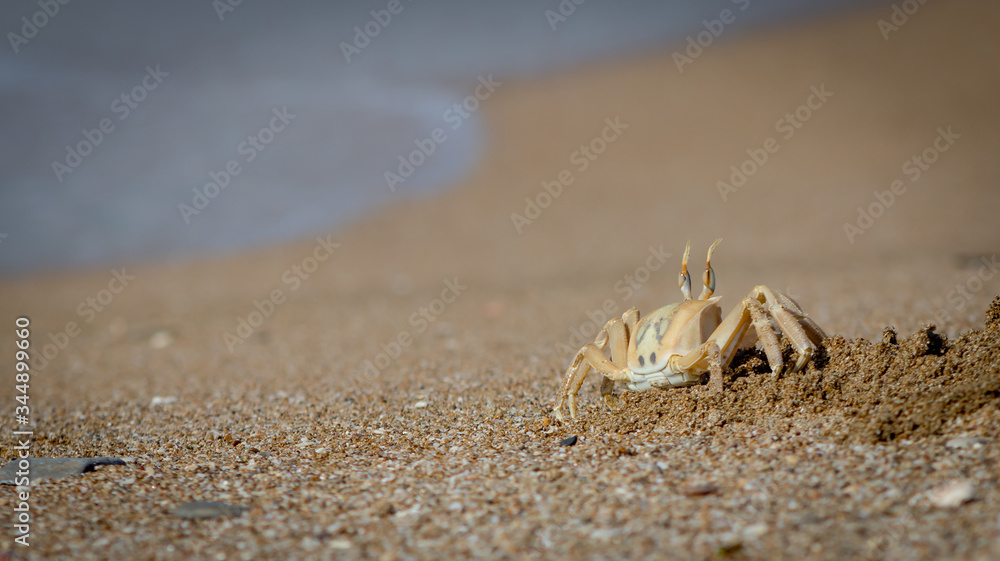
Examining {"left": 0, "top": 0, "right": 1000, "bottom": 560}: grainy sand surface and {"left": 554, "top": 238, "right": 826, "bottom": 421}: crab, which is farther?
{"left": 554, "top": 238, "right": 826, "bottom": 421}: crab

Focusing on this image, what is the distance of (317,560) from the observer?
308cm

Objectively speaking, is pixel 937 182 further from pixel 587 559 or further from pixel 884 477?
pixel 587 559

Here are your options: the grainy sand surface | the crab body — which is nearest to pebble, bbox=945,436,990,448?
the grainy sand surface

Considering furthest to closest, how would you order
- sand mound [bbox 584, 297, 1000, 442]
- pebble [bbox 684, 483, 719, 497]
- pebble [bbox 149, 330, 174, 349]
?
pebble [bbox 149, 330, 174, 349]
sand mound [bbox 584, 297, 1000, 442]
pebble [bbox 684, 483, 719, 497]

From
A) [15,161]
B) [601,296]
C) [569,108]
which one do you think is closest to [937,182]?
[601,296]

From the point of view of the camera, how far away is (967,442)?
348 cm

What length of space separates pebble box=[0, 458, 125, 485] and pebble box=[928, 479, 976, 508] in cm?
395

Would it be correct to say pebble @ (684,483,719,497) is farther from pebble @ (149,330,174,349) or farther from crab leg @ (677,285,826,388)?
pebble @ (149,330,174,349)

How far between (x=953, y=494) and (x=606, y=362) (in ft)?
6.19

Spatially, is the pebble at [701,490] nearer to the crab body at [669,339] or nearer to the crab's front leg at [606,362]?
the crab body at [669,339]

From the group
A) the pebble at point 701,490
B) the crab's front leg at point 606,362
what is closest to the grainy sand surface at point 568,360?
the pebble at point 701,490

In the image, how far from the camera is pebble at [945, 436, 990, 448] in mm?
3445

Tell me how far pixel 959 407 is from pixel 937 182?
10.7 meters

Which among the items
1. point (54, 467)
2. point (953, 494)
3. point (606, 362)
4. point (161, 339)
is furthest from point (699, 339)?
point (161, 339)
